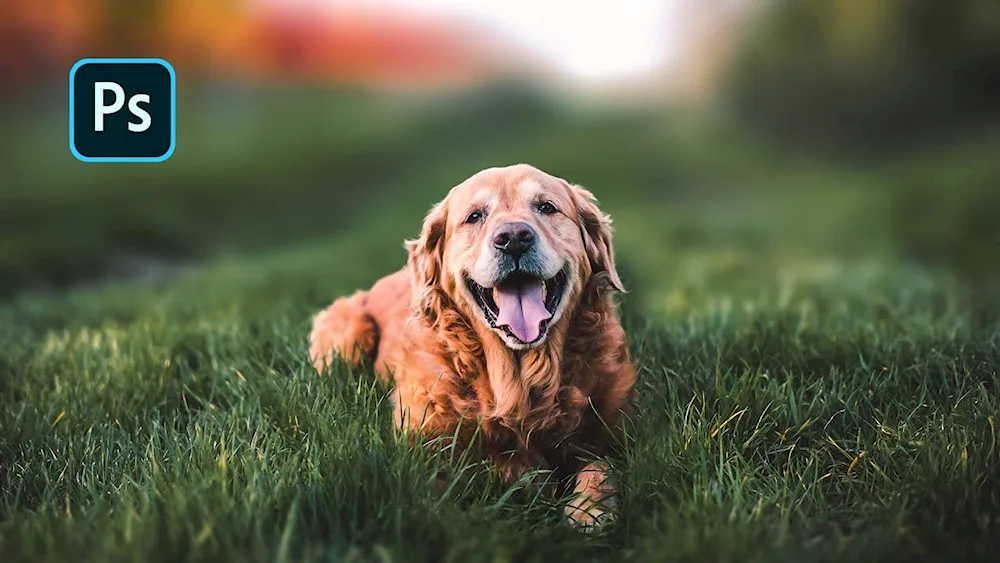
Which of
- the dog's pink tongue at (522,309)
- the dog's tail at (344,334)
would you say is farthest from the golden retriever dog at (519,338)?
the dog's tail at (344,334)

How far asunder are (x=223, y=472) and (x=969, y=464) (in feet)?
6.42

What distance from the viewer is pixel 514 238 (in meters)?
2.20

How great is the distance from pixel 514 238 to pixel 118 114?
6.29ft

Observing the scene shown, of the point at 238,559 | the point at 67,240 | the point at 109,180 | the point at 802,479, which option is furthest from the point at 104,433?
the point at 67,240

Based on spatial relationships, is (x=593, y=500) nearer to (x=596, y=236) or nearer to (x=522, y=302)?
(x=522, y=302)

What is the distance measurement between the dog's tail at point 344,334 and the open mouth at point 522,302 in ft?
2.42

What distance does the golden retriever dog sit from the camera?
7.57 feet

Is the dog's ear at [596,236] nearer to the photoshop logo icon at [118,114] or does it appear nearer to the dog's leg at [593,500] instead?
Answer: the dog's leg at [593,500]

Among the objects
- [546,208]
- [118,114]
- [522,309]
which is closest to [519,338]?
[522,309]

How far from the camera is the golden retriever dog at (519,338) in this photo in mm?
2307

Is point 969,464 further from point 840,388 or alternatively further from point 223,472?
→ point 223,472

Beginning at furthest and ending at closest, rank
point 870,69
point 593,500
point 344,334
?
point 870,69
point 344,334
point 593,500

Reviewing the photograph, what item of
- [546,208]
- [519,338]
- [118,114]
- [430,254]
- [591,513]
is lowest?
[591,513]

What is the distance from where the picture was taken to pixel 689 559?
1.78 m
